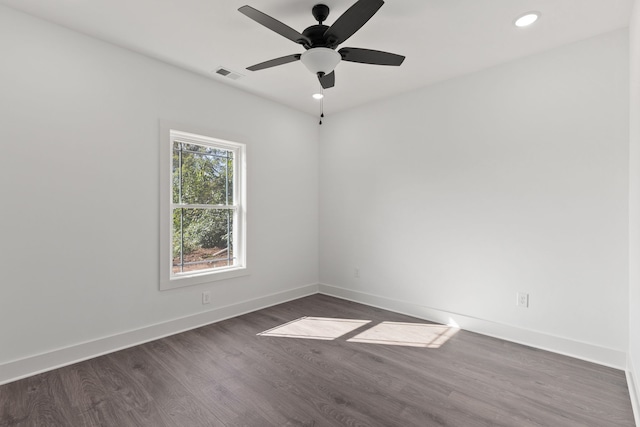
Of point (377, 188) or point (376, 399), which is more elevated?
point (377, 188)

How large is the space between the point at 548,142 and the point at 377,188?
1.86 metres

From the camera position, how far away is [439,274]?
3461 millimetres

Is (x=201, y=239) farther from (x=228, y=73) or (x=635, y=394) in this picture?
(x=635, y=394)

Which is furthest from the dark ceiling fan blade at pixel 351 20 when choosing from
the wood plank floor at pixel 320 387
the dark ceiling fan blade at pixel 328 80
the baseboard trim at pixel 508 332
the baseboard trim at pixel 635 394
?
the baseboard trim at pixel 508 332

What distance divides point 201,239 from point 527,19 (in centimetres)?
362

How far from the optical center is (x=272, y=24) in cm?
191

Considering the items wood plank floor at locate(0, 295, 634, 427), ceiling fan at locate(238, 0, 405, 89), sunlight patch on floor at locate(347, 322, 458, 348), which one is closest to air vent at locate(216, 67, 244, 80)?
ceiling fan at locate(238, 0, 405, 89)

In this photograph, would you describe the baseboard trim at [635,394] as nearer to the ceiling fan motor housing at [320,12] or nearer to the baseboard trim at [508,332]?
the baseboard trim at [508,332]

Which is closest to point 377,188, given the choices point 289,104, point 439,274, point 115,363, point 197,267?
point 439,274

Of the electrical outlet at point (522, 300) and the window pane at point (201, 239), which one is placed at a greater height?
the window pane at point (201, 239)

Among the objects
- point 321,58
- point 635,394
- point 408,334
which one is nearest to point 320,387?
point 408,334

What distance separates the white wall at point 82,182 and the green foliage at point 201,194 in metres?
0.27

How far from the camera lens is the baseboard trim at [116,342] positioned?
226 centimetres

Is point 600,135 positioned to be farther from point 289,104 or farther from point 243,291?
point 243,291
